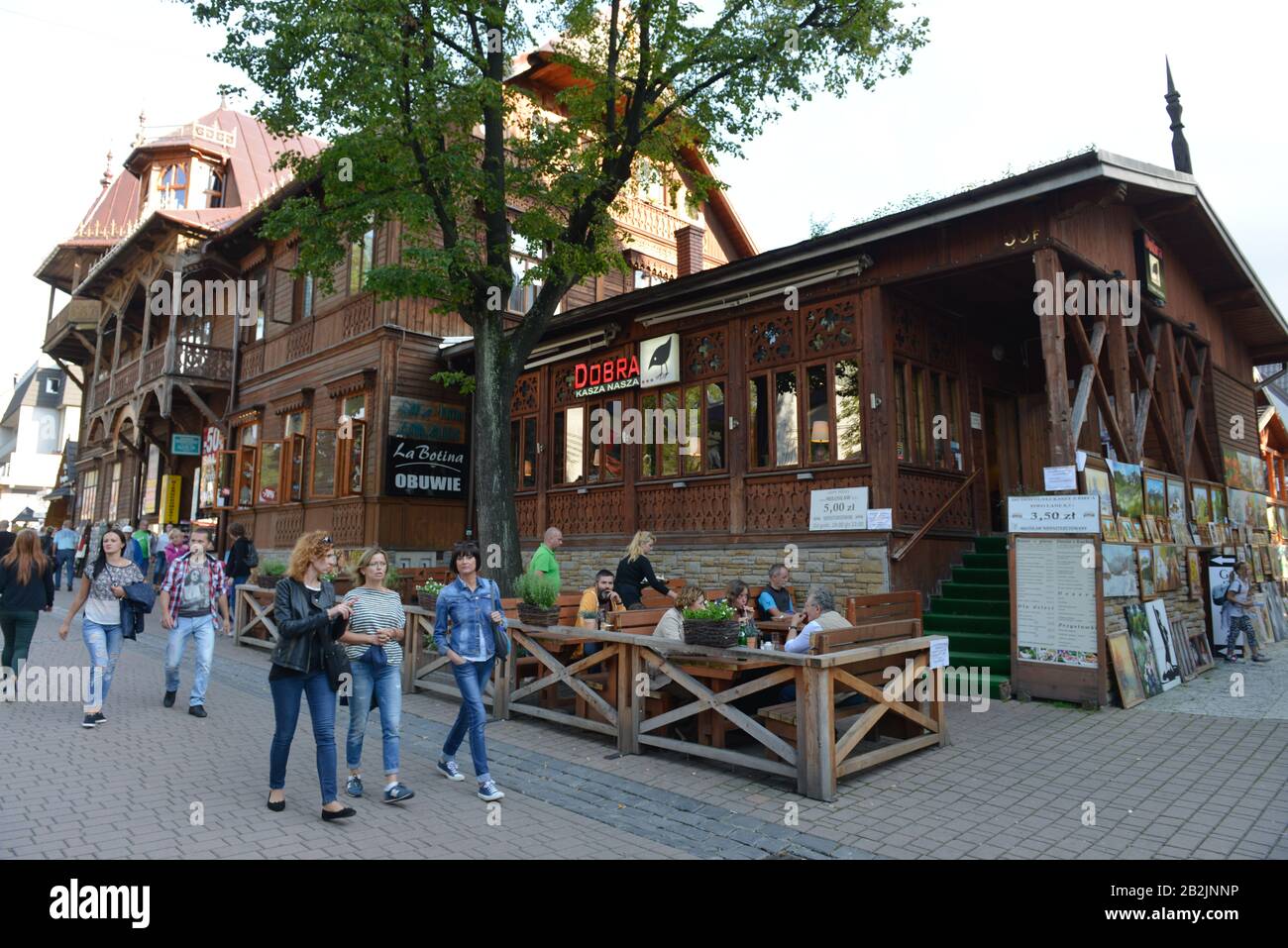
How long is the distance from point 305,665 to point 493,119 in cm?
956

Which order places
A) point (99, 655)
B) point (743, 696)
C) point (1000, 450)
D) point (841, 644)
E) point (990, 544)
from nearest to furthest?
point (841, 644) < point (743, 696) < point (99, 655) < point (990, 544) < point (1000, 450)

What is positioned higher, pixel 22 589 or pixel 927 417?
pixel 927 417

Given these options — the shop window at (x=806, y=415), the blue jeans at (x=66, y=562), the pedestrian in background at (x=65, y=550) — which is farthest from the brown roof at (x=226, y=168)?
the shop window at (x=806, y=415)

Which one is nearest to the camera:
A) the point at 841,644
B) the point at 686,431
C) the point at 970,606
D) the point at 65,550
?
the point at 841,644

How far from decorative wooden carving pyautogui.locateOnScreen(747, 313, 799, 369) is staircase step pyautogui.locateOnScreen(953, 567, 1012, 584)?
3.96 metres

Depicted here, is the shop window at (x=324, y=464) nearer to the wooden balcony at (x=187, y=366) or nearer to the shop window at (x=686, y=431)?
the wooden balcony at (x=187, y=366)

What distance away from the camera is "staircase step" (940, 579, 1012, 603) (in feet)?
34.9

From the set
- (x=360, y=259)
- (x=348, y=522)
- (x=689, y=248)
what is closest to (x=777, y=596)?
(x=348, y=522)

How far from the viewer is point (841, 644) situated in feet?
20.1

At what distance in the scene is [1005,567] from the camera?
11.2m

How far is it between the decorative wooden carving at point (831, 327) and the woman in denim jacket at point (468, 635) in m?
7.27

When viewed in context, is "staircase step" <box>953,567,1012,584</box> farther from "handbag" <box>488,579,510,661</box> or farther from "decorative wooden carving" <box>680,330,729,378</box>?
"handbag" <box>488,579,510,661</box>

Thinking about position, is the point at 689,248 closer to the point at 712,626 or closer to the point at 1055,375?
the point at 1055,375
